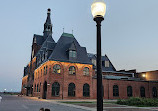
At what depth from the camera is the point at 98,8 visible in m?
4.55

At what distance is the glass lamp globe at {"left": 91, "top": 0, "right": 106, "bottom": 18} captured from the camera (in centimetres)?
451

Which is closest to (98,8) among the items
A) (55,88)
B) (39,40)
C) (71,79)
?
(55,88)

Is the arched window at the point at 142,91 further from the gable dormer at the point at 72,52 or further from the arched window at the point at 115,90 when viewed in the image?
the gable dormer at the point at 72,52

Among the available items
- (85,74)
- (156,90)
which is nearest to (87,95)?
(85,74)

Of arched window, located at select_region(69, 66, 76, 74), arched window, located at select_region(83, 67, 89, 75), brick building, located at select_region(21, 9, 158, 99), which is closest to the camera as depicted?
brick building, located at select_region(21, 9, 158, 99)

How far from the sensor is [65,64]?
114 ft

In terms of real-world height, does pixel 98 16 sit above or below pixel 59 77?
above

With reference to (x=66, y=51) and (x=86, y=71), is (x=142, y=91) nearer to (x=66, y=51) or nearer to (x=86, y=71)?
(x=86, y=71)

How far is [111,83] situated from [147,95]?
37.5 ft

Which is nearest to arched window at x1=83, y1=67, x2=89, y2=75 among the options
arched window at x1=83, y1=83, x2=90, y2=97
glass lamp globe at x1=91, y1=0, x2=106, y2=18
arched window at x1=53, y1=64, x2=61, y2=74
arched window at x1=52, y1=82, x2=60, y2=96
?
arched window at x1=83, y1=83, x2=90, y2=97

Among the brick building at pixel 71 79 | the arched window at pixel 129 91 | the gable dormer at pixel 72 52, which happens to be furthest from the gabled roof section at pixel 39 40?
the arched window at pixel 129 91

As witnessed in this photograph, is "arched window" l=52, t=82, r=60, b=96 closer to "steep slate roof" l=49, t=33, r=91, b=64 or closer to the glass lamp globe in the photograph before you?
"steep slate roof" l=49, t=33, r=91, b=64

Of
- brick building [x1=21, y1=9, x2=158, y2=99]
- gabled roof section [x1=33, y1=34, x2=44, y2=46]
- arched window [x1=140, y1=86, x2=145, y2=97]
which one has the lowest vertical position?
arched window [x1=140, y1=86, x2=145, y2=97]

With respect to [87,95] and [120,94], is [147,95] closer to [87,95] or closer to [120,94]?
[120,94]
